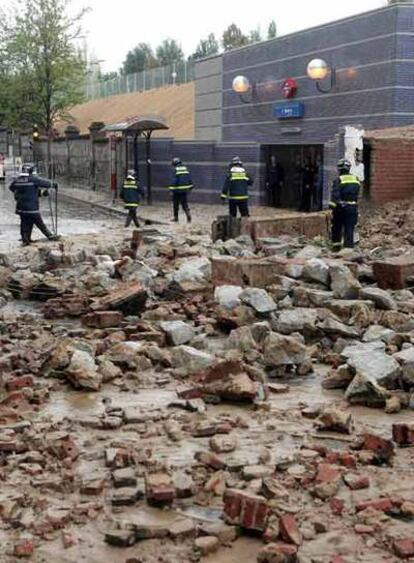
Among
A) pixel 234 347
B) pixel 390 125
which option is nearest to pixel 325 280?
pixel 234 347

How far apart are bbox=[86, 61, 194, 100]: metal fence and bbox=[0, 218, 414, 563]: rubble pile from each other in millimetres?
45656

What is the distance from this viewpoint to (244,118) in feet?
88.9

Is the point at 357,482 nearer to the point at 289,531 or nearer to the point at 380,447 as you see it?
the point at 380,447

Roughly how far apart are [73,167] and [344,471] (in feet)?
110

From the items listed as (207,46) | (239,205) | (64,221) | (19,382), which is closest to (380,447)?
(19,382)

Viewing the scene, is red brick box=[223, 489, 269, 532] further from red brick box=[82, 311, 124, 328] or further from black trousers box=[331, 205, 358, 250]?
black trousers box=[331, 205, 358, 250]

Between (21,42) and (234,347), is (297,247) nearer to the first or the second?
(234,347)

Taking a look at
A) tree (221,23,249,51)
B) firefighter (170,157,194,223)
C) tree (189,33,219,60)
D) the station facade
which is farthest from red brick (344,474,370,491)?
tree (189,33,219,60)

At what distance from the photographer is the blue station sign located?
23625 mm

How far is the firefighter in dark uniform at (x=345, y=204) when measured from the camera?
14289 millimetres

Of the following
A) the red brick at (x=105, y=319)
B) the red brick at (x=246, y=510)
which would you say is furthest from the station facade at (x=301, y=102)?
the red brick at (x=246, y=510)

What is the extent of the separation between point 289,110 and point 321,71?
2.18m

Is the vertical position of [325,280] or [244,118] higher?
[244,118]

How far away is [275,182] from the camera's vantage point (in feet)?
83.1
